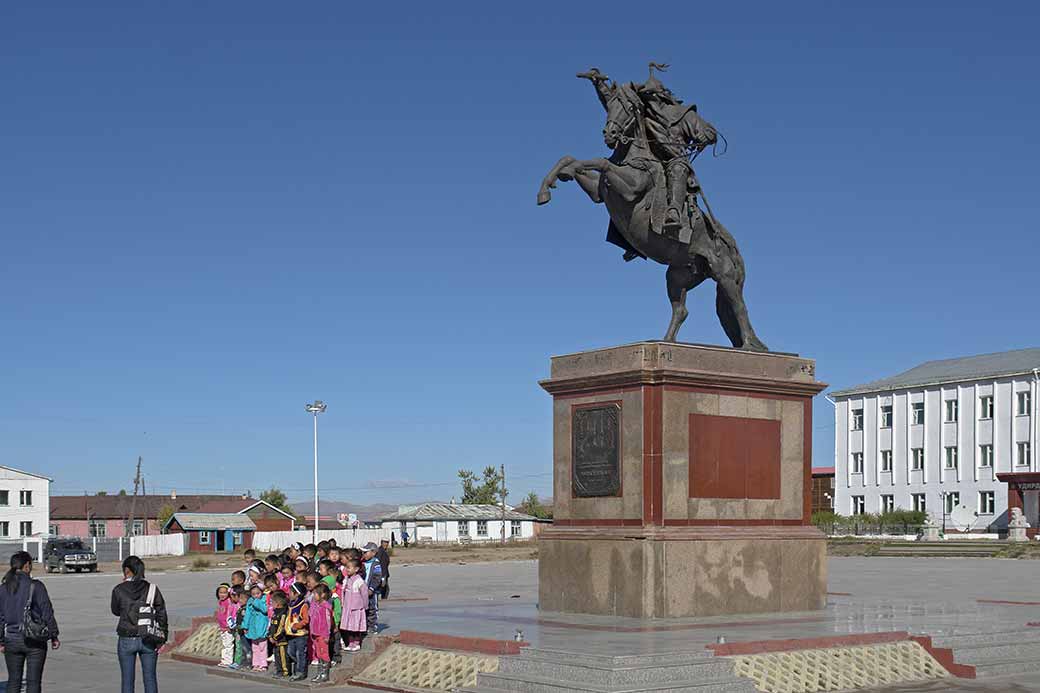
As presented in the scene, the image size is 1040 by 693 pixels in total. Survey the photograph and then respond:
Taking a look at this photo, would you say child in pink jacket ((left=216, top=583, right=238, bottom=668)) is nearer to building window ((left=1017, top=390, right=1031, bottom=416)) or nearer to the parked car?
the parked car

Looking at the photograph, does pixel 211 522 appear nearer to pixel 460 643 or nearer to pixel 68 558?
pixel 68 558

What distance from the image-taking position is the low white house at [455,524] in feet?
346

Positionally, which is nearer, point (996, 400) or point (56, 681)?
point (56, 681)

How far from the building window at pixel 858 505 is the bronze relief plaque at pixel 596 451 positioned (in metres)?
68.9

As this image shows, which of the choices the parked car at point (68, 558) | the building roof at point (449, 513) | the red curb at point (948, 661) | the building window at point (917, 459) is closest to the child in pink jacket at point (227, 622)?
the red curb at point (948, 661)

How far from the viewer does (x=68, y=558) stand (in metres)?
55.3

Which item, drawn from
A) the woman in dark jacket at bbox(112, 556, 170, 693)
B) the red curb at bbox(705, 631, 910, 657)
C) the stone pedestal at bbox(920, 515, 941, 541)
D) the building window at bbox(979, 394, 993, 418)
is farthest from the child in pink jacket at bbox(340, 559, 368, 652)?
the building window at bbox(979, 394, 993, 418)

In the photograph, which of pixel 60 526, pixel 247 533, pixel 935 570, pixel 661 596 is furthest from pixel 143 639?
pixel 60 526

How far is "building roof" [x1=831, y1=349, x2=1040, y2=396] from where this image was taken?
2913 inches

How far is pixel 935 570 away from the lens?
43.7m

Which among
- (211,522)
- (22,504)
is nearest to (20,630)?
(211,522)

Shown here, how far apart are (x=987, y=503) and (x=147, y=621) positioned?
6911 centimetres

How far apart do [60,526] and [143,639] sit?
110 m

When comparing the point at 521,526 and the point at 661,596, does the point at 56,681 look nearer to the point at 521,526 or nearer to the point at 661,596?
the point at 661,596
